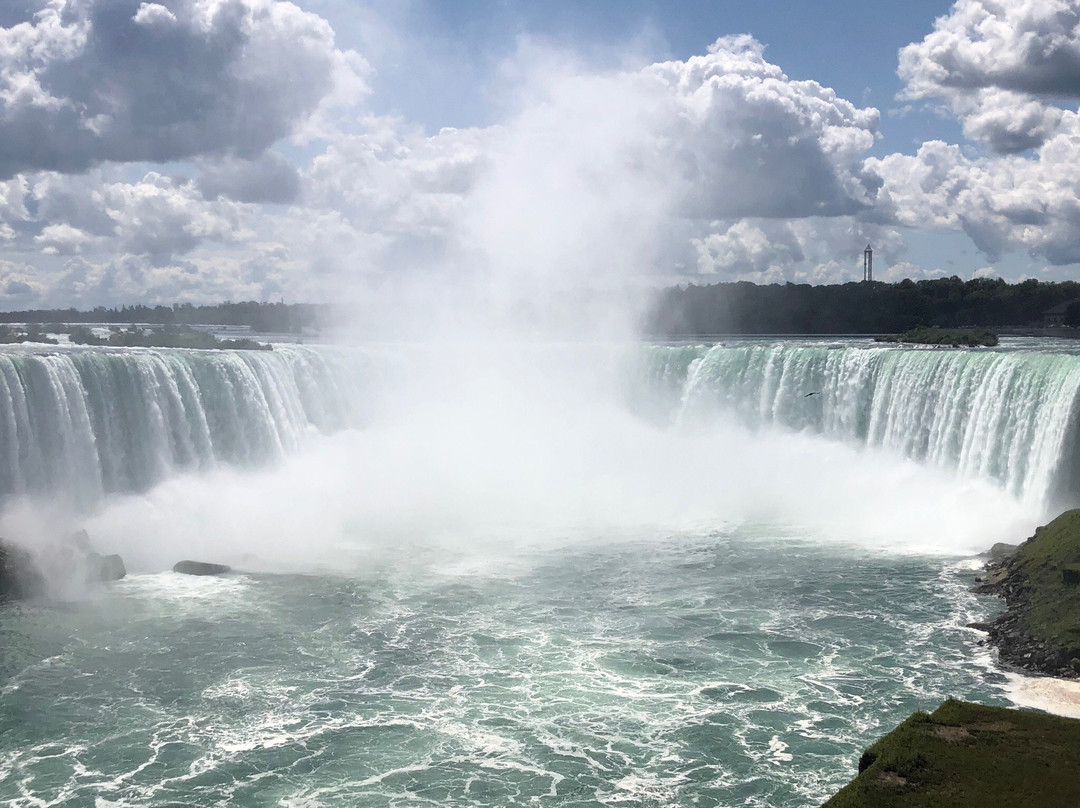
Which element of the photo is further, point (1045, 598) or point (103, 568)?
point (103, 568)

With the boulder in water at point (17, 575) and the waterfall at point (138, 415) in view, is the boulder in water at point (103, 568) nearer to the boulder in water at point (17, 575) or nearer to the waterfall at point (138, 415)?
the boulder in water at point (17, 575)

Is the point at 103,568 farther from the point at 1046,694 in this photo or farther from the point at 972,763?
the point at 1046,694

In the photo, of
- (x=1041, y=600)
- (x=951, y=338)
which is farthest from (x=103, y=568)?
(x=951, y=338)

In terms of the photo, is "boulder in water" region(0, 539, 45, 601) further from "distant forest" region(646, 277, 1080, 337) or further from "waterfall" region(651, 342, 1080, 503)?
"distant forest" region(646, 277, 1080, 337)

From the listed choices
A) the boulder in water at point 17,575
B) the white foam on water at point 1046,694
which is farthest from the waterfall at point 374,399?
the white foam on water at point 1046,694

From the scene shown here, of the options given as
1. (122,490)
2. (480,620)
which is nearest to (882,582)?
(480,620)

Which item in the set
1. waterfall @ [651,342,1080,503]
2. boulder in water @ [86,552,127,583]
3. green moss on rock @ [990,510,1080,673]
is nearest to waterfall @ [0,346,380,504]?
boulder in water @ [86,552,127,583]
